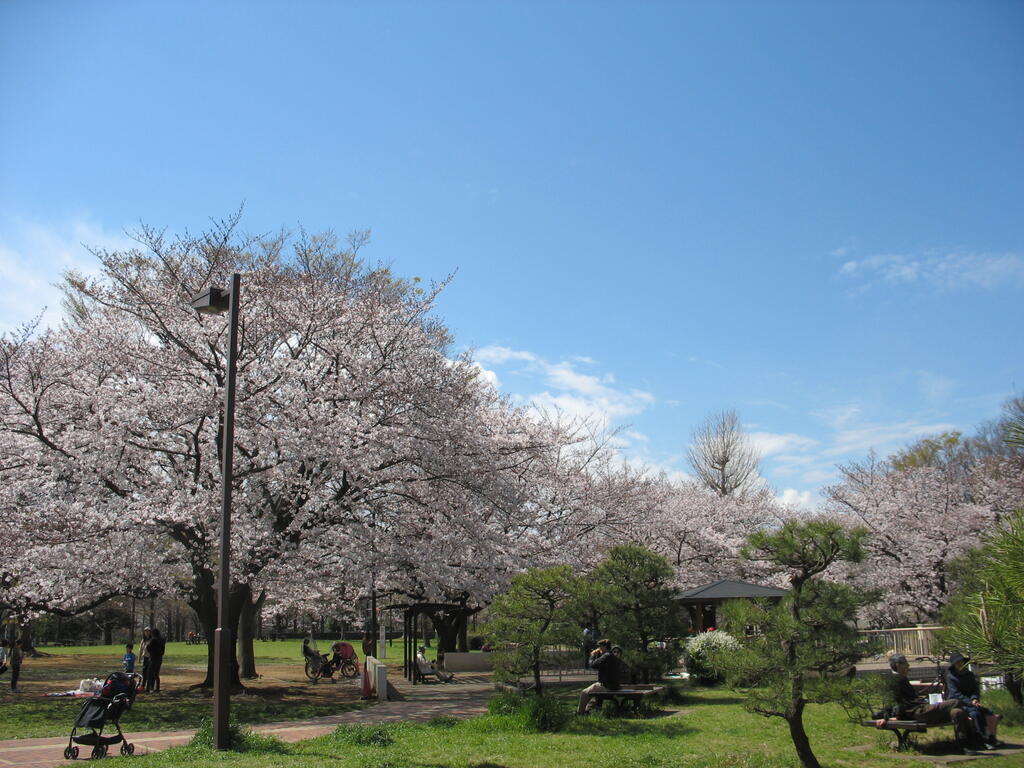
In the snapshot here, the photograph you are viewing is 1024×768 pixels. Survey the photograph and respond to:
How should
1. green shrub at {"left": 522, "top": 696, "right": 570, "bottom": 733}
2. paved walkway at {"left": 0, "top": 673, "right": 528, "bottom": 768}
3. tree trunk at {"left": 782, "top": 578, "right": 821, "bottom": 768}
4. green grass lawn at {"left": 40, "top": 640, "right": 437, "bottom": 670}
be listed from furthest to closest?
green grass lawn at {"left": 40, "top": 640, "right": 437, "bottom": 670}, green shrub at {"left": 522, "top": 696, "right": 570, "bottom": 733}, paved walkway at {"left": 0, "top": 673, "right": 528, "bottom": 768}, tree trunk at {"left": 782, "top": 578, "right": 821, "bottom": 768}

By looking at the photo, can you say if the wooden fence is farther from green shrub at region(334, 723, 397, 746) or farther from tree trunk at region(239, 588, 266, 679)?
tree trunk at region(239, 588, 266, 679)

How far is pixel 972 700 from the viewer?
852 centimetres

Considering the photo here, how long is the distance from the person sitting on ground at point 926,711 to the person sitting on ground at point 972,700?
→ 0.35 ft

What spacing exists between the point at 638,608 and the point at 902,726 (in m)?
5.57

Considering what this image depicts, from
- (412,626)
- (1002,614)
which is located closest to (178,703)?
(412,626)

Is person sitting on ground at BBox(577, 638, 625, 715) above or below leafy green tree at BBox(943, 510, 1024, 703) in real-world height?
below

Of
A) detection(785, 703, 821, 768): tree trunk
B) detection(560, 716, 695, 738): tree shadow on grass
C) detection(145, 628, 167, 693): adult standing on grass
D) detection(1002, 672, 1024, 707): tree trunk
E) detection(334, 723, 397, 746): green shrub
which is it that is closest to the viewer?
detection(785, 703, 821, 768): tree trunk

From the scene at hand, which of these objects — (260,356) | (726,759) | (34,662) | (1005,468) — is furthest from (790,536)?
(34,662)

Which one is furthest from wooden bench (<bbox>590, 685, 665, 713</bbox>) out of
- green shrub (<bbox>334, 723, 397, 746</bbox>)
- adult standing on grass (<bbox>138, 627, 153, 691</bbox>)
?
adult standing on grass (<bbox>138, 627, 153, 691</bbox>)

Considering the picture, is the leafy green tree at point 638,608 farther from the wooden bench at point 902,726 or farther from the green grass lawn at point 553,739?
the wooden bench at point 902,726

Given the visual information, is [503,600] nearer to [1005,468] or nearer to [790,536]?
[790,536]

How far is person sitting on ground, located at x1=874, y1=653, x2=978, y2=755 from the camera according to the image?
27.2 ft

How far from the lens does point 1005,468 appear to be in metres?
26.9

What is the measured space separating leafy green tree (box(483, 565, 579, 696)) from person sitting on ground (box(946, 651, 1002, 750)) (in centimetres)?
518
